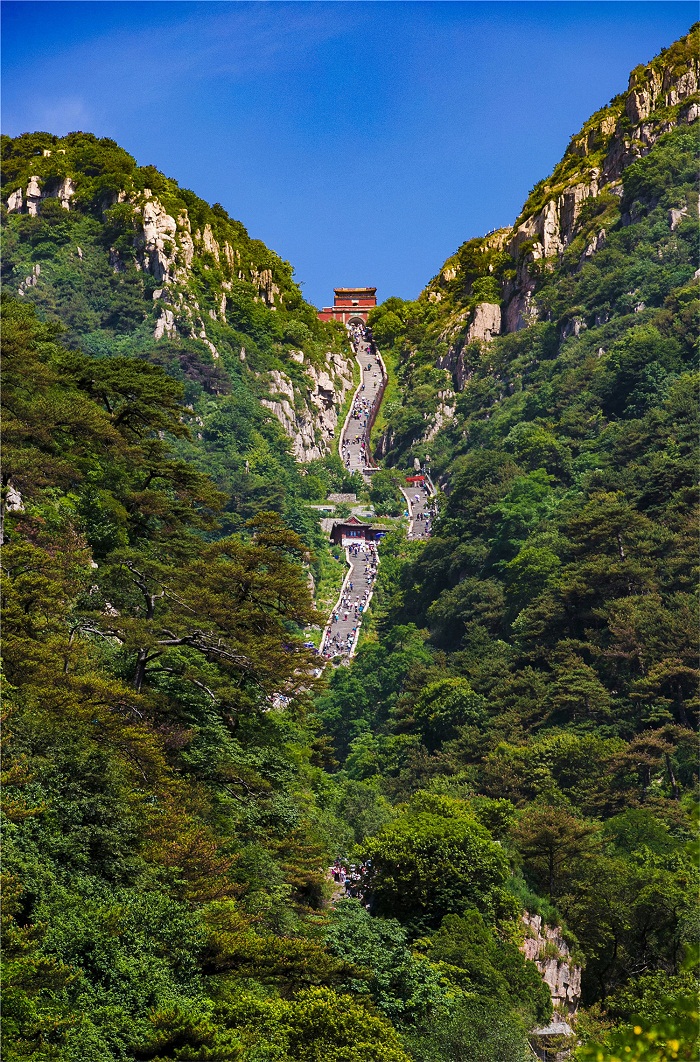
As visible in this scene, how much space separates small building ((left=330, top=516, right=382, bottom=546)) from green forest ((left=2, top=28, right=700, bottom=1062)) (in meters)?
2.86

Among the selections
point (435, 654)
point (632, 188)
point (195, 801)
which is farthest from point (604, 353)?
point (195, 801)

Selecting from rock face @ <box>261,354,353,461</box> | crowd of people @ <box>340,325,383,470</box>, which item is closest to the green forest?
rock face @ <box>261,354,353,461</box>

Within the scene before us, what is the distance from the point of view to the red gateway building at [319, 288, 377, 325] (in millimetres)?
113500

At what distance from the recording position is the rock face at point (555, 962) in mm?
27234

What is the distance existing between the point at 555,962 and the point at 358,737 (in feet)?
81.9

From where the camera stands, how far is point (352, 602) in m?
68.6

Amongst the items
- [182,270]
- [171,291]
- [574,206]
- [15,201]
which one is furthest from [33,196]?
[574,206]

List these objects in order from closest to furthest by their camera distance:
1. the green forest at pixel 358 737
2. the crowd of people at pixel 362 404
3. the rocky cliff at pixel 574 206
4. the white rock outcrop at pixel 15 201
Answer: the green forest at pixel 358 737
the rocky cliff at pixel 574 206
the white rock outcrop at pixel 15 201
the crowd of people at pixel 362 404

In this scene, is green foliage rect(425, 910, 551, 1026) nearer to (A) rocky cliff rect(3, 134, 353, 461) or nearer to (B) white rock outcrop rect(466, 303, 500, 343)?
(A) rocky cliff rect(3, 134, 353, 461)

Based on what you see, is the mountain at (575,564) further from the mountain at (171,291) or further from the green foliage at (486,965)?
the mountain at (171,291)

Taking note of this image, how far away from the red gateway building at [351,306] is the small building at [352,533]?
39.5m

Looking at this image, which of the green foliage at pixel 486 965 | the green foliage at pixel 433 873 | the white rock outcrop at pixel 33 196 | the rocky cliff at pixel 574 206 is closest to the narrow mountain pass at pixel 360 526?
the rocky cliff at pixel 574 206

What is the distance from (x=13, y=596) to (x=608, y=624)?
27932 mm

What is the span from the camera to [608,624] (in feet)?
146
